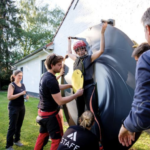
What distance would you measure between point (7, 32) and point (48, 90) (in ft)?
81.0

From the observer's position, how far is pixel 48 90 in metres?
2.29

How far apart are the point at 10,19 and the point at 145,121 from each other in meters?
28.2

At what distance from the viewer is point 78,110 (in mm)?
2553

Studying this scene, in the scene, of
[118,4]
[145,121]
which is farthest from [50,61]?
[118,4]

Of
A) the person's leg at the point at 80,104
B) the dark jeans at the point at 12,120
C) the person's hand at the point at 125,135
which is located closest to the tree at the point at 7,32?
the dark jeans at the point at 12,120

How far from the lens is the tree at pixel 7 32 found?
901 inches

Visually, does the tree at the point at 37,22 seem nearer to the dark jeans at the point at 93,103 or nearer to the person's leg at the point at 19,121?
the person's leg at the point at 19,121

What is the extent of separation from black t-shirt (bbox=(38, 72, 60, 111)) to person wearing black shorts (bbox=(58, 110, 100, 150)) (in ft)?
1.72

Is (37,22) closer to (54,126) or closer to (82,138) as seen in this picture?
(54,126)

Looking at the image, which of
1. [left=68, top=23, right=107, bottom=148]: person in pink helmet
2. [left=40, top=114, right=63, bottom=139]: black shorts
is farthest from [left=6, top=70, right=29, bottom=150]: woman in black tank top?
[left=68, top=23, right=107, bottom=148]: person in pink helmet

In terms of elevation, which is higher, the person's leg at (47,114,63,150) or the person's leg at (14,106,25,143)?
the person's leg at (47,114,63,150)

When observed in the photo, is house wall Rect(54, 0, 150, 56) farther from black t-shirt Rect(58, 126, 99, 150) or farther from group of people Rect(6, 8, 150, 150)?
black t-shirt Rect(58, 126, 99, 150)

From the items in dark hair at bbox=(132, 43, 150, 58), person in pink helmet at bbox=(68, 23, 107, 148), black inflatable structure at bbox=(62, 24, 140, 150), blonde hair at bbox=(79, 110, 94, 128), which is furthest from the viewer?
person in pink helmet at bbox=(68, 23, 107, 148)

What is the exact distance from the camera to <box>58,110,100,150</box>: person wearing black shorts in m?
1.90
